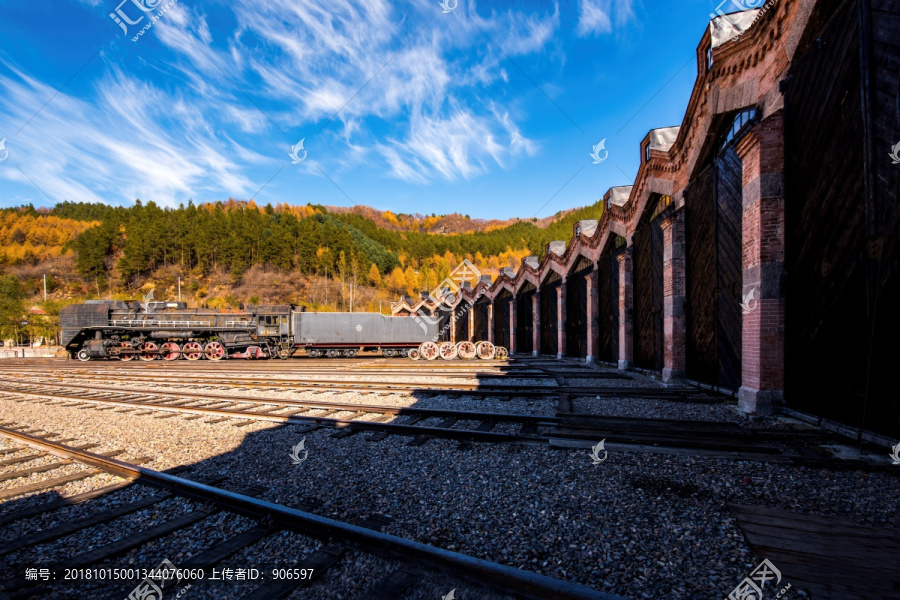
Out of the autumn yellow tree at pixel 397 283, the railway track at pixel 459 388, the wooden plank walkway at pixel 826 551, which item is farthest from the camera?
the autumn yellow tree at pixel 397 283

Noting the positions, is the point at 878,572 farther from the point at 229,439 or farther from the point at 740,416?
the point at 229,439

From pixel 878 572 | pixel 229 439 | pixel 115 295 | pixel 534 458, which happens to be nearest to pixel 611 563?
pixel 878 572

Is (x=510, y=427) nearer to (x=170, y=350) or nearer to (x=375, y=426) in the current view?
(x=375, y=426)

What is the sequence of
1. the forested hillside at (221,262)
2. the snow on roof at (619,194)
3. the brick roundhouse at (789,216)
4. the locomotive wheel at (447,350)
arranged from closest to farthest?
1. the brick roundhouse at (789,216)
2. the snow on roof at (619,194)
3. the locomotive wheel at (447,350)
4. the forested hillside at (221,262)

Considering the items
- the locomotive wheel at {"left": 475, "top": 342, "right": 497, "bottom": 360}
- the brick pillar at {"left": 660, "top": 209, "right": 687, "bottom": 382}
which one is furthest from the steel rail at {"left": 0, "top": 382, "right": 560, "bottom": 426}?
the locomotive wheel at {"left": 475, "top": 342, "right": 497, "bottom": 360}

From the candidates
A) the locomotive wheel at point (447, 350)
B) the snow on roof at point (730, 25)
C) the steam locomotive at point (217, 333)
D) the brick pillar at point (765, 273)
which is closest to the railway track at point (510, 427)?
the brick pillar at point (765, 273)

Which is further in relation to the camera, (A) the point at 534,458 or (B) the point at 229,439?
(B) the point at 229,439

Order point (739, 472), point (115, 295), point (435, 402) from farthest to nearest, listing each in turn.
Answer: point (115, 295) → point (435, 402) → point (739, 472)

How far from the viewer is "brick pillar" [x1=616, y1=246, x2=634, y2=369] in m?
14.2

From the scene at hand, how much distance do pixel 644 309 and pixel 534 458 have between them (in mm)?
10389

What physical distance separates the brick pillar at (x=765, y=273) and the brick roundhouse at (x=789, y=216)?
21 millimetres

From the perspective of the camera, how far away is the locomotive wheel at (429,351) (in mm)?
23139

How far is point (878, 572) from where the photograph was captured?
2420 millimetres

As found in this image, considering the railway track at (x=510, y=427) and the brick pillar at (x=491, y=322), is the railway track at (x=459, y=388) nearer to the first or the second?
the railway track at (x=510, y=427)
